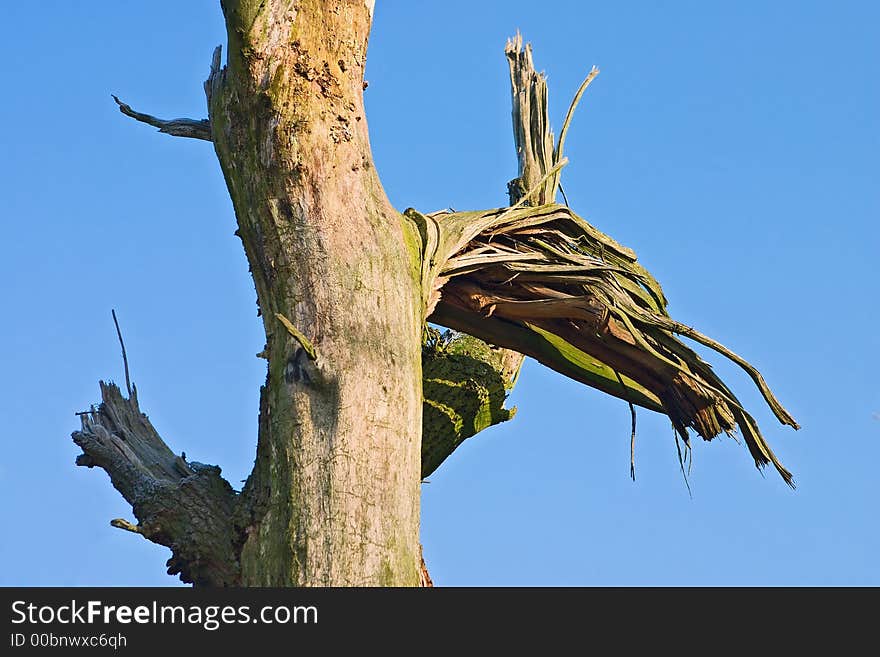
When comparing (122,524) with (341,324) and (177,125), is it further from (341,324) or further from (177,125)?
(177,125)

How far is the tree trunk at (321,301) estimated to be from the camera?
346 cm

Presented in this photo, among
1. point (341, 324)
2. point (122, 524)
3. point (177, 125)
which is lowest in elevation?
point (122, 524)

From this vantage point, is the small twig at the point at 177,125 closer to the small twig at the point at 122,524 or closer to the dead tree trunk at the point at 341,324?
the dead tree trunk at the point at 341,324

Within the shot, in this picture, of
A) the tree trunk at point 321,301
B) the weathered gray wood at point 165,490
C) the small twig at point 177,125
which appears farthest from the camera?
the small twig at point 177,125

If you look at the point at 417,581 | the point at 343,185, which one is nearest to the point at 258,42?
the point at 343,185

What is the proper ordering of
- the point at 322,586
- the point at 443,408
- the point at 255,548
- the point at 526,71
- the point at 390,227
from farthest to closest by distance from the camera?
1. the point at 526,71
2. the point at 443,408
3. the point at 390,227
4. the point at 255,548
5. the point at 322,586

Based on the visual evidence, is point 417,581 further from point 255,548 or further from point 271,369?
point 271,369

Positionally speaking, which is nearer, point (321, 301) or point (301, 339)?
point (301, 339)

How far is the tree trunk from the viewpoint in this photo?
11.3 feet

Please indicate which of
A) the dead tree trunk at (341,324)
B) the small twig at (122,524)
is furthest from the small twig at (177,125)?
the small twig at (122,524)

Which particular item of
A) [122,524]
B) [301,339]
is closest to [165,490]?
[122,524]

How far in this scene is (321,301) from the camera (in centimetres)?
367

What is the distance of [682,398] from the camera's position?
4.75 m

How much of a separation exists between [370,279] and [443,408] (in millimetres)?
1496
